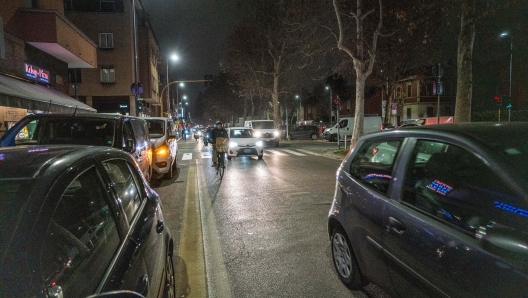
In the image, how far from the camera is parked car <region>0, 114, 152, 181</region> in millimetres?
6412

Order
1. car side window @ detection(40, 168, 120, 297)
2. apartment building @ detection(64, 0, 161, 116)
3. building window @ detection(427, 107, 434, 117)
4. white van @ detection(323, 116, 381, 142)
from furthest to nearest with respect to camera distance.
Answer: building window @ detection(427, 107, 434, 117) → white van @ detection(323, 116, 381, 142) → apartment building @ detection(64, 0, 161, 116) → car side window @ detection(40, 168, 120, 297)

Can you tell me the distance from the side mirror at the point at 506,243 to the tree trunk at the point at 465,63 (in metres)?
13.9

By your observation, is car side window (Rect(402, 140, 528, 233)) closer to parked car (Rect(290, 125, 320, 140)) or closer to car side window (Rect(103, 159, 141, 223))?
car side window (Rect(103, 159, 141, 223))

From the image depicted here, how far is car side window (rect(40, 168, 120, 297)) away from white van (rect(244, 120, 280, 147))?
23634 millimetres

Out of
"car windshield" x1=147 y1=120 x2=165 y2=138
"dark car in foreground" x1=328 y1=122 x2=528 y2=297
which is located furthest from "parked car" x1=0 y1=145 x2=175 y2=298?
"car windshield" x1=147 y1=120 x2=165 y2=138

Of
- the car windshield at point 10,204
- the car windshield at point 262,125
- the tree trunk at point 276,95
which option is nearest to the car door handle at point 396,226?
the car windshield at point 10,204

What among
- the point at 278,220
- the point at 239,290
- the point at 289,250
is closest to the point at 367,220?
the point at 239,290

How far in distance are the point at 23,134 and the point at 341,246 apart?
30.2ft

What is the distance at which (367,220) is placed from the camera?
3266 millimetres

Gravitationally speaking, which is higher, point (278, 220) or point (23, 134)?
point (23, 134)

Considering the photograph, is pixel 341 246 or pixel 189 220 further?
pixel 189 220

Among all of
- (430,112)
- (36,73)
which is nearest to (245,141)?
(36,73)

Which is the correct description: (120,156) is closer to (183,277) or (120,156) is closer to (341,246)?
(183,277)

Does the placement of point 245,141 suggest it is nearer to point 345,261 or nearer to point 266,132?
point 266,132
